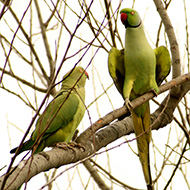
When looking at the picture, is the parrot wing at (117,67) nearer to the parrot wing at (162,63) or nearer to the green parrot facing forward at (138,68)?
the green parrot facing forward at (138,68)

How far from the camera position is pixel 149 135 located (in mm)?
3195

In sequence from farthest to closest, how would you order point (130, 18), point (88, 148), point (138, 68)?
point (130, 18), point (138, 68), point (88, 148)

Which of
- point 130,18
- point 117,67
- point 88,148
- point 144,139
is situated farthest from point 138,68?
point 88,148

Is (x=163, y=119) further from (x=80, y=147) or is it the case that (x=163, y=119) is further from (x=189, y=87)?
(x=80, y=147)

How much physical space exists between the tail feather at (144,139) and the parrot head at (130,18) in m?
0.83

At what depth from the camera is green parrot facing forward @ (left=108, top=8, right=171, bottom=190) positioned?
319 centimetres

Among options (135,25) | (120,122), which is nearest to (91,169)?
(120,122)

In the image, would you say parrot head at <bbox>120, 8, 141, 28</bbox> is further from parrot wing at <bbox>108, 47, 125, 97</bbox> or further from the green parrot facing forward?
parrot wing at <bbox>108, 47, 125, 97</bbox>

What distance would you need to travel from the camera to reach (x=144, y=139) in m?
3.21

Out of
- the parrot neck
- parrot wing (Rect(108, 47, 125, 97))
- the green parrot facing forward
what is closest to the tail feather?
the green parrot facing forward

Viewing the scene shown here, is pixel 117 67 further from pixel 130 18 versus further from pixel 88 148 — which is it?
pixel 88 148

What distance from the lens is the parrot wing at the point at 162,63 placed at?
3.29 meters

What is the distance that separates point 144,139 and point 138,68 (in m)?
0.69

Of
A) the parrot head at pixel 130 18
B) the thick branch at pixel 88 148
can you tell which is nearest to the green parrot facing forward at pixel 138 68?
the parrot head at pixel 130 18
